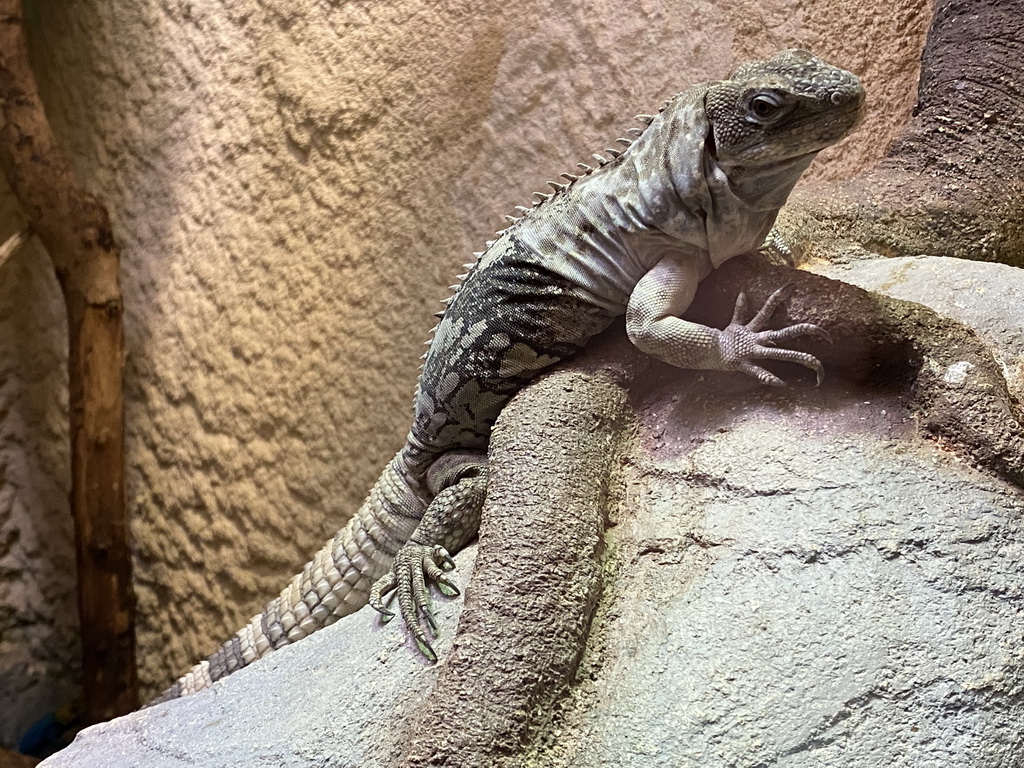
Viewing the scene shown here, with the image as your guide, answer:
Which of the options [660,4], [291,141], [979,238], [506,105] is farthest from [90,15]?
[979,238]

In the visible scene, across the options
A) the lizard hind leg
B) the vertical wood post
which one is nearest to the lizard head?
the lizard hind leg

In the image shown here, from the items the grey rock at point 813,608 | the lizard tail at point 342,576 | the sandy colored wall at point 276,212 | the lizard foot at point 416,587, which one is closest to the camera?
the grey rock at point 813,608

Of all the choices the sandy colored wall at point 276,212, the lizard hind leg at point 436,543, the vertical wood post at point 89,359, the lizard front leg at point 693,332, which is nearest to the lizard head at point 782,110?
the lizard front leg at point 693,332

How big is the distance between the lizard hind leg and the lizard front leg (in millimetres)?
741

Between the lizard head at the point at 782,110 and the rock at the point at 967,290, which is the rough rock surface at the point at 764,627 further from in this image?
the lizard head at the point at 782,110

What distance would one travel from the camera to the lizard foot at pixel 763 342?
82.9 inches

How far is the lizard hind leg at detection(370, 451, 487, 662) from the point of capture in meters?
2.29

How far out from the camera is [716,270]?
2.44 m

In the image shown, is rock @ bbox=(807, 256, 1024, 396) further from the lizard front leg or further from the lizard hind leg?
the lizard hind leg

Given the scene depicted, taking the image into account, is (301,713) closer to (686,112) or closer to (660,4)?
(686,112)

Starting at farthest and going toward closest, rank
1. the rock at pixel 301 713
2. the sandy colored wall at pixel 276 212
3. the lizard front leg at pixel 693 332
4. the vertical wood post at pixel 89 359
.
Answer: the vertical wood post at pixel 89 359
the sandy colored wall at pixel 276 212
the lizard front leg at pixel 693 332
the rock at pixel 301 713

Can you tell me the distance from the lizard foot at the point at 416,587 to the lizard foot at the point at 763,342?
3.26 ft

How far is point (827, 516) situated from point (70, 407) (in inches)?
166

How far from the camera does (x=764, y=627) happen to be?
71.7 inches
